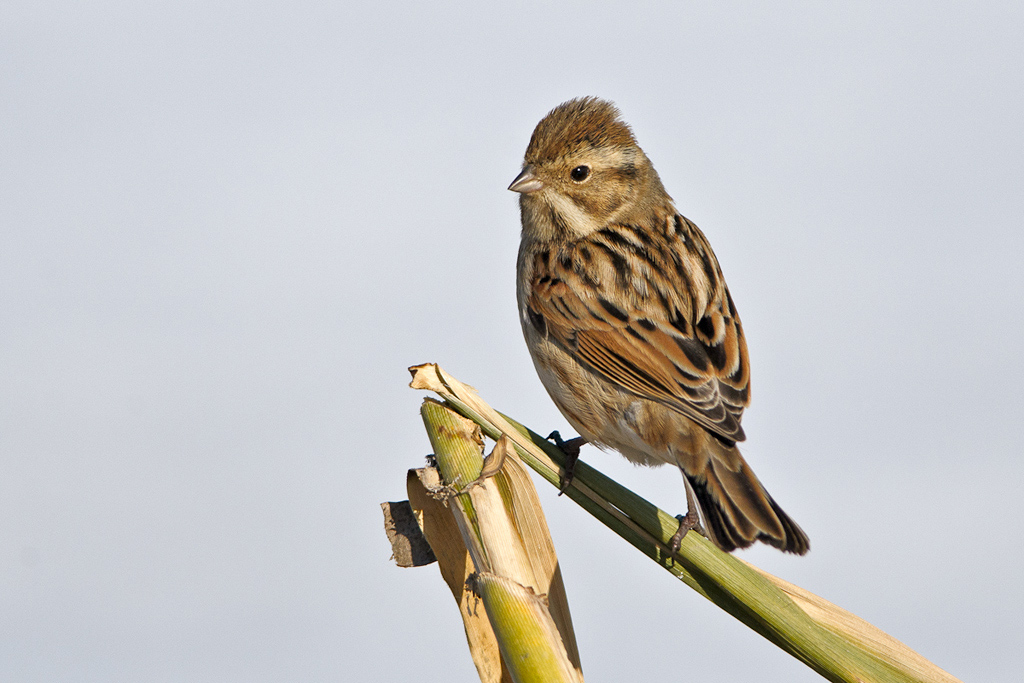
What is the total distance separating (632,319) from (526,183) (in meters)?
0.99

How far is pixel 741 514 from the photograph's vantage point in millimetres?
3484

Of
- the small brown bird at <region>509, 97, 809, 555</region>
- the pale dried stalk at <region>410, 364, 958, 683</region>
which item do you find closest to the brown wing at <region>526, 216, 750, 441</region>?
the small brown bird at <region>509, 97, 809, 555</region>

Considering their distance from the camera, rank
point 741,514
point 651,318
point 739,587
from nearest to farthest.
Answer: point 739,587 < point 741,514 < point 651,318

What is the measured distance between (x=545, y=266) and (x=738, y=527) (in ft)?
5.93

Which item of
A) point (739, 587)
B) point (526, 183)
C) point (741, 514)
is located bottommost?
point (739, 587)

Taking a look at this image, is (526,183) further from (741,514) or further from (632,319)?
(741,514)

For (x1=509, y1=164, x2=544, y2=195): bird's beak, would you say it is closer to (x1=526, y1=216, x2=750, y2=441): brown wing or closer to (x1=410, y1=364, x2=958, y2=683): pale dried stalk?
(x1=526, y1=216, x2=750, y2=441): brown wing

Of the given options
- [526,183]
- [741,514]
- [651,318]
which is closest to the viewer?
[741,514]

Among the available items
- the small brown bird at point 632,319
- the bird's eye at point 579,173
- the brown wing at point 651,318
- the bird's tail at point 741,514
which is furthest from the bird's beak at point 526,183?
the bird's tail at point 741,514

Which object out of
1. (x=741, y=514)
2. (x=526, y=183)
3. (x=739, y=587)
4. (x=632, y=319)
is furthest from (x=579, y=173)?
(x=739, y=587)

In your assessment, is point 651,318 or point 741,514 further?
point 651,318

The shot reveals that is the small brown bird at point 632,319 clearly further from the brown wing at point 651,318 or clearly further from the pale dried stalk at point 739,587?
the pale dried stalk at point 739,587

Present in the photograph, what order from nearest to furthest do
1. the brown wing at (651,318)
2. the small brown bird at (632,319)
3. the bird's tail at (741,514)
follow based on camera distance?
the bird's tail at (741,514), the small brown bird at (632,319), the brown wing at (651,318)

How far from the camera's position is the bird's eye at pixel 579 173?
198 inches
